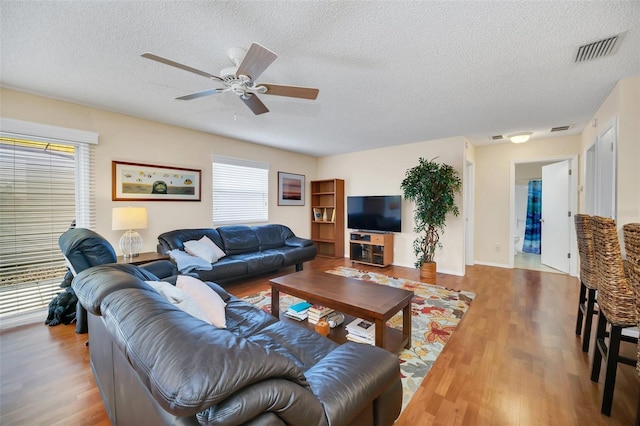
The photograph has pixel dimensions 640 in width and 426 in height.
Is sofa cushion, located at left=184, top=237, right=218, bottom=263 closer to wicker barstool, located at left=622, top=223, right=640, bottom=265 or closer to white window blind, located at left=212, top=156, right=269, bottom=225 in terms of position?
white window blind, located at left=212, top=156, right=269, bottom=225

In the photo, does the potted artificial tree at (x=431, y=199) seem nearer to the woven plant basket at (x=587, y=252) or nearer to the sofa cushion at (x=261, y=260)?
the woven plant basket at (x=587, y=252)

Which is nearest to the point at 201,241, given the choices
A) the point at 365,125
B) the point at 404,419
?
the point at 365,125

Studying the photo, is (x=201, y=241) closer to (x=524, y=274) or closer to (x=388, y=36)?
(x=388, y=36)

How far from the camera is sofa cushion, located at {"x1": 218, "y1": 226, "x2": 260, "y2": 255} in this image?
4.11 metres

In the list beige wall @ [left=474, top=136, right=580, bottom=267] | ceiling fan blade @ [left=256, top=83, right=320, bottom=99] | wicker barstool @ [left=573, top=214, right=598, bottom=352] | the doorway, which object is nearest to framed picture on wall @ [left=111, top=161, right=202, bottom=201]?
ceiling fan blade @ [left=256, top=83, right=320, bottom=99]

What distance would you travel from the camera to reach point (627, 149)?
2.44 metres

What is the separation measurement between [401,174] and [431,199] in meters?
1.01

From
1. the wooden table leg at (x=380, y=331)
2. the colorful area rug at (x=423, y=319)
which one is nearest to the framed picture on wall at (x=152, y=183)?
the colorful area rug at (x=423, y=319)

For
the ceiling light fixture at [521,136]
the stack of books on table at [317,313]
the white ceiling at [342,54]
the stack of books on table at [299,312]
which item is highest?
the white ceiling at [342,54]

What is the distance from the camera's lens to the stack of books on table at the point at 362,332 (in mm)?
2016

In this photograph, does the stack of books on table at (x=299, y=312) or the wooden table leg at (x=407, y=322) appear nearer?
the wooden table leg at (x=407, y=322)

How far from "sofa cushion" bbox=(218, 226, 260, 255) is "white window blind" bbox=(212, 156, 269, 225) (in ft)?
1.31

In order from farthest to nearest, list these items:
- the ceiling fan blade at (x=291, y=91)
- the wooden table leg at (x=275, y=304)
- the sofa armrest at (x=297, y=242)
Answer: the sofa armrest at (x=297, y=242) → the wooden table leg at (x=275, y=304) → the ceiling fan blade at (x=291, y=91)

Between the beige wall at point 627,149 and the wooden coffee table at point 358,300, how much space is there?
2286 millimetres
